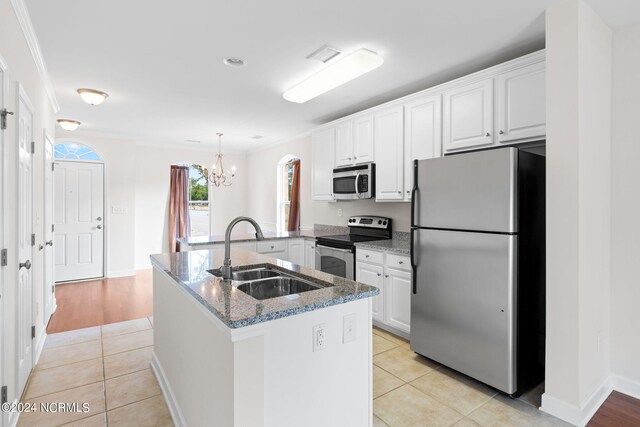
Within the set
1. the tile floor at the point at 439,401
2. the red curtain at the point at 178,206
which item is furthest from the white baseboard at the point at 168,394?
the red curtain at the point at 178,206

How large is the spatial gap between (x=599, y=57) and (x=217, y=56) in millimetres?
2728

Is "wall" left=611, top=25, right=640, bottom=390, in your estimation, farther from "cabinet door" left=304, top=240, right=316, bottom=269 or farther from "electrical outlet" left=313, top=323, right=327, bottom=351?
"cabinet door" left=304, top=240, right=316, bottom=269

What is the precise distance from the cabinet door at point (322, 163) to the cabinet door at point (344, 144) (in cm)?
12

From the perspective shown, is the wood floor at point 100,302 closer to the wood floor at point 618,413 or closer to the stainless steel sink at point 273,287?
the stainless steel sink at point 273,287

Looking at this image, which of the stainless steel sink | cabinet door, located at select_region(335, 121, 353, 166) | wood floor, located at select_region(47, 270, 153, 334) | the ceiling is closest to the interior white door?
wood floor, located at select_region(47, 270, 153, 334)

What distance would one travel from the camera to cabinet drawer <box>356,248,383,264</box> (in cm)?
342

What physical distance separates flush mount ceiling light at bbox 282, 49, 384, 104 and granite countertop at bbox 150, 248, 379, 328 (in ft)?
5.63

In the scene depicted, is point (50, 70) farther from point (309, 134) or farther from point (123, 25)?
point (309, 134)

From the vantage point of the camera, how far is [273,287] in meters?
2.07

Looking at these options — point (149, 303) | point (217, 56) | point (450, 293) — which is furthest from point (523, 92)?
point (149, 303)

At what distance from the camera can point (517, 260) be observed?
7.34ft

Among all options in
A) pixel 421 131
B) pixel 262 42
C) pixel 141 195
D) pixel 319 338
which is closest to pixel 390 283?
pixel 421 131

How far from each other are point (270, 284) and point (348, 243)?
1780mm

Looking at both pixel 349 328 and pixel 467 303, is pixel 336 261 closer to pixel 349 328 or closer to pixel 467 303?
pixel 467 303
